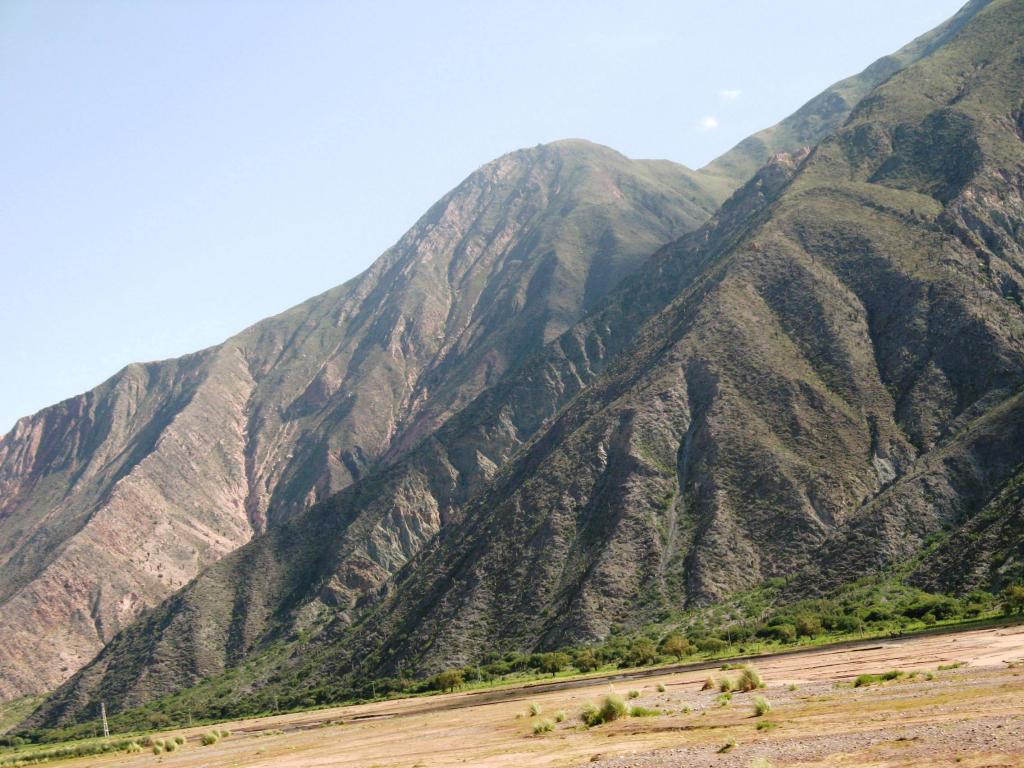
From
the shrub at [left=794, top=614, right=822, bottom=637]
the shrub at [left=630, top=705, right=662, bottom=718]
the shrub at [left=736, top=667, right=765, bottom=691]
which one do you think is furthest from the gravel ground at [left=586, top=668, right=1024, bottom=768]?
the shrub at [left=794, top=614, right=822, bottom=637]

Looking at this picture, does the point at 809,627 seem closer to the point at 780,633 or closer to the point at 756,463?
the point at 780,633

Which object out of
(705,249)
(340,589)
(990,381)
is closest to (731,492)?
(990,381)

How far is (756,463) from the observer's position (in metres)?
113

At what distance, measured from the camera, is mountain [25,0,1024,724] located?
337 ft

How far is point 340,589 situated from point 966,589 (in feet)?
347

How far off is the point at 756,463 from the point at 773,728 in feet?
286

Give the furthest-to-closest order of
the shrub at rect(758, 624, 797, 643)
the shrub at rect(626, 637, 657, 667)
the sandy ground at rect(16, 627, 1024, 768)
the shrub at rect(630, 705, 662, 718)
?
the shrub at rect(626, 637, 657, 667) < the shrub at rect(758, 624, 797, 643) < the shrub at rect(630, 705, 662, 718) < the sandy ground at rect(16, 627, 1024, 768)

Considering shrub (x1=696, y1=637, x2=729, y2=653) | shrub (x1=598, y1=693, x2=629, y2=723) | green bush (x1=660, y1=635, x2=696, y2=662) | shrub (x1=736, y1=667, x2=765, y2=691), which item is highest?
shrub (x1=598, y1=693, x2=629, y2=723)

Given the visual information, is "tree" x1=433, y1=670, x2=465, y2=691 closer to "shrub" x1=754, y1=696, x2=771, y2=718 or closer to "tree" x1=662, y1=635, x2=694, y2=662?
"tree" x1=662, y1=635, x2=694, y2=662

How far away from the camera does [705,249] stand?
196 m

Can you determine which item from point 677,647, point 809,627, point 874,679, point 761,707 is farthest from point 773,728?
point 677,647

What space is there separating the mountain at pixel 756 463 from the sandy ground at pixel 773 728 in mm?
36491

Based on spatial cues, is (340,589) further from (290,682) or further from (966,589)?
(966,589)

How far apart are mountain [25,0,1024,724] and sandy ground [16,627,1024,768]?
36491 mm
